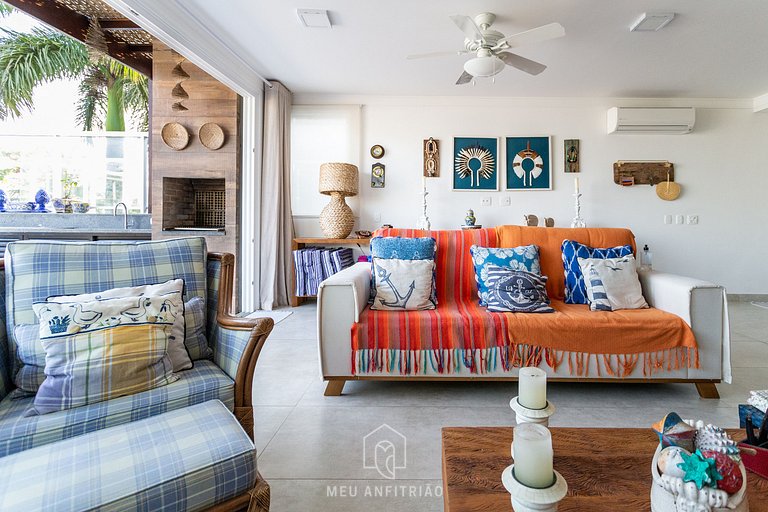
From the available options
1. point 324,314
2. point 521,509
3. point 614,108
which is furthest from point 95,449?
point 614,108

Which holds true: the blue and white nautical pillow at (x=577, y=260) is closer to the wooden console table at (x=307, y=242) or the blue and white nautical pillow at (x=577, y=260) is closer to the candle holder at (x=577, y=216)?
the candle holder at (x=577, y=216)

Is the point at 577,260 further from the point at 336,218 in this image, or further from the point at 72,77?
the point at 72,77

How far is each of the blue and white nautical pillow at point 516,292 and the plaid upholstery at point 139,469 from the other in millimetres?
1620

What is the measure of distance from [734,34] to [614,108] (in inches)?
52.3

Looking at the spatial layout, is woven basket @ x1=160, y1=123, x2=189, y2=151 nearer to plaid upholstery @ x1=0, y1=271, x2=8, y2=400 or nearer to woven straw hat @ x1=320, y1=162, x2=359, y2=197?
woven straw hat @ x1=320, y1=162, x2=359, y2=197

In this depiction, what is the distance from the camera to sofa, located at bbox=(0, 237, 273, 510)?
0.92m

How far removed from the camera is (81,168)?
175 inches

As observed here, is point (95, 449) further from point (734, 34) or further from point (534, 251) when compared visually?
point (734, 34)

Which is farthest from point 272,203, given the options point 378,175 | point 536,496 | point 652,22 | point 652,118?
point 652,118

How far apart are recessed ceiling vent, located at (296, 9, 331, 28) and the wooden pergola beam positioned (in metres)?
1.89

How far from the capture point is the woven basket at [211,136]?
12.8 ft

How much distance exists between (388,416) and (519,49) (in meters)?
3.24

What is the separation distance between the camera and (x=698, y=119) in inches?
176

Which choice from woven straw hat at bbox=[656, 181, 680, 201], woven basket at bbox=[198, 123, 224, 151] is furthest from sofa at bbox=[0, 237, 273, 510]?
woven straw hat at bbox=[656, 181, 680, 201]
